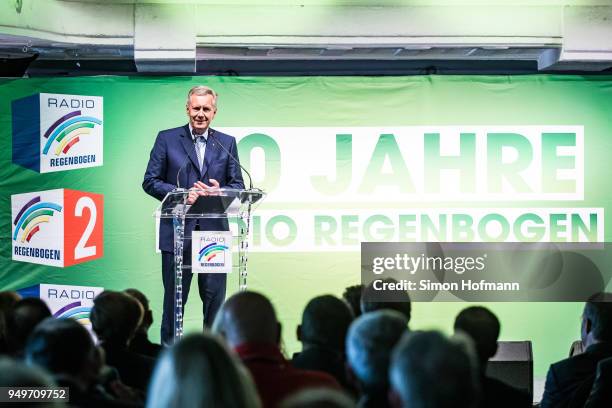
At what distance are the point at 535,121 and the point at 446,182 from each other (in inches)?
37.3

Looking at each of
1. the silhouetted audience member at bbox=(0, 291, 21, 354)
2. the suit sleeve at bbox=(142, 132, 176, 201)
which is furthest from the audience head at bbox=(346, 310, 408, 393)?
the suit sleeve at bbox=(142, 132, 176, 201)

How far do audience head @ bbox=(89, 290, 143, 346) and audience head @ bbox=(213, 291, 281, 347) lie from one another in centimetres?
81

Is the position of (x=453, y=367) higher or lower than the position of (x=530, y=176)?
lower

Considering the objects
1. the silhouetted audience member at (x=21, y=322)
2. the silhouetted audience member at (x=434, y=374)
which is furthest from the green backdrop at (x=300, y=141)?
the silhouetted audience member at (x=434, y=374)

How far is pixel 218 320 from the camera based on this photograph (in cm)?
323

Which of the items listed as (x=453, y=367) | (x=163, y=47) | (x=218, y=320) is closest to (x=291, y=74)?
(x=163, y=47)

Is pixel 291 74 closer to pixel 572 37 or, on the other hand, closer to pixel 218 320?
pixel 572 37

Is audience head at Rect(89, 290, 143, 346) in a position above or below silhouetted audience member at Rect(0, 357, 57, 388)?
below

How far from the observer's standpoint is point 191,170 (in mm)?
6738

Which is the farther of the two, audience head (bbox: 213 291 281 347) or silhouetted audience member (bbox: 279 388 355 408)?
audience head (bbox: 213 291 281 347)

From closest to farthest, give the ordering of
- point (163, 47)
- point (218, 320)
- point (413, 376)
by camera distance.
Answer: point (413, 376) → point (218, 320) → point (163, 47)

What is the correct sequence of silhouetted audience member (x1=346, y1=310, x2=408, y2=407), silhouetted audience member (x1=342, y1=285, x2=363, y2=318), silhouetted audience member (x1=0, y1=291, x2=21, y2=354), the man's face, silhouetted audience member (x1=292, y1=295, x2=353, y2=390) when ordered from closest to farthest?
silhouetted audience member (x1=346, y1=310, x2=408, y2=407) < silhouetted audience member (x1=292, y1=295, x2=353, y2=390) < silhouetted audience member (x1=0, y1=291, x2=21, y2=354) < silhouetted audience member (x1=342, y1=285, x2=363, y2=318) < the man's face

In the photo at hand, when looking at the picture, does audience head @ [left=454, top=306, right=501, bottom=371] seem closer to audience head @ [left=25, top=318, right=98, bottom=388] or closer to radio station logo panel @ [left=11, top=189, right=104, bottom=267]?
audience head @ [left=25, top=318, right=98, bottom=388]

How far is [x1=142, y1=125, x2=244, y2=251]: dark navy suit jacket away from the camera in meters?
6.54
